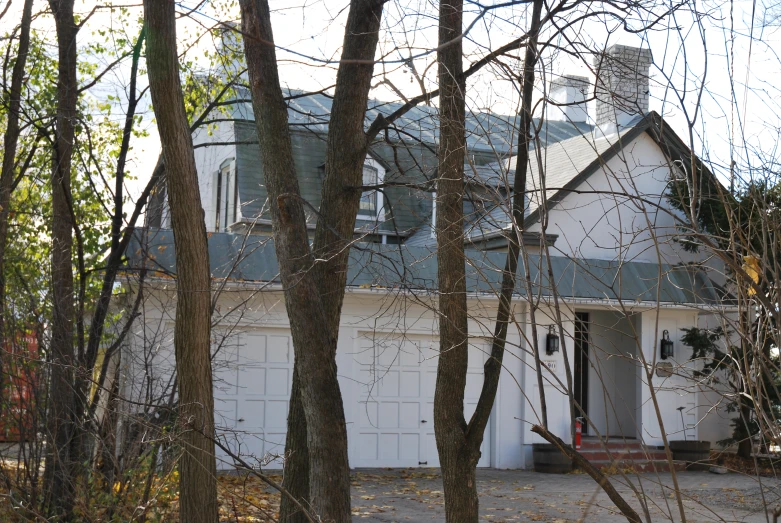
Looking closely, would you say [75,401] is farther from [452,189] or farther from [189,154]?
[452,189]

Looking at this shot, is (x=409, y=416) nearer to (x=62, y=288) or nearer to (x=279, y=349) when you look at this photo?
(x=279, y=349)

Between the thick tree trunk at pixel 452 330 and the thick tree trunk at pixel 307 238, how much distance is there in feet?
2.34

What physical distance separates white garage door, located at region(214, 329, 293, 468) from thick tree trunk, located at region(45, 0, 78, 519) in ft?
17.3

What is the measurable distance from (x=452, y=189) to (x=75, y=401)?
4800 millimetres

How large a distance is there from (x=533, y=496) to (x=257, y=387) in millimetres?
5021

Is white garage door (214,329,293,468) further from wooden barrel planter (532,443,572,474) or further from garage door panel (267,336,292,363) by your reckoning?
wooden barrel planter (532,443,572,474)

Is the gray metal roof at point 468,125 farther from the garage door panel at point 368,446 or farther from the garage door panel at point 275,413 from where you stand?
the garage door panel at point 368,446

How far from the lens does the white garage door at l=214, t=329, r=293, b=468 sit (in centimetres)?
1442

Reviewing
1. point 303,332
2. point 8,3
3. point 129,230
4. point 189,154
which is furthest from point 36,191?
point 303,332

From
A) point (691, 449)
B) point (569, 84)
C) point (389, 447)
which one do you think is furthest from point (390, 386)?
point (569, 84)

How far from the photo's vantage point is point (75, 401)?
8609mm

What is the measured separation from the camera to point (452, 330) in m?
6.14

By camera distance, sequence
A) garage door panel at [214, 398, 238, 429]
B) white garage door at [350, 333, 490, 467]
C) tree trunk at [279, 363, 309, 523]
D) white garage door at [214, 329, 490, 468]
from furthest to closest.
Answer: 1. white garage door at [350, 333, 490, 467]
2. white garage door at [214, 329, 490, 468]
3. garage door panel at [214, 398, 238, 429]
4. tree trunk at [279, 363, 309, 523]

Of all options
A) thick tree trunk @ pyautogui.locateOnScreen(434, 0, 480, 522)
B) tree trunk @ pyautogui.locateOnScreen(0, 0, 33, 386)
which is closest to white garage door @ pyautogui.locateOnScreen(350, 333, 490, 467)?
tree trunk @ pyautogui.locateOnScreen(0, 0, 33, 386)
